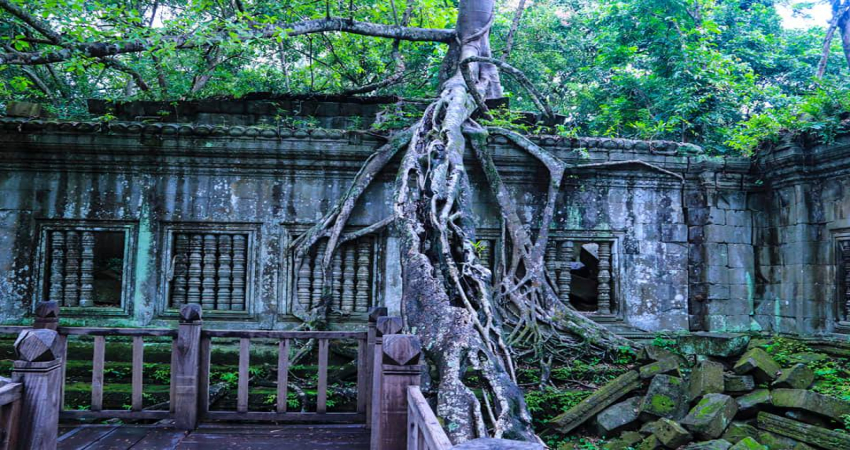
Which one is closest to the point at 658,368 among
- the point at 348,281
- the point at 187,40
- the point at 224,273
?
the point at 348,281

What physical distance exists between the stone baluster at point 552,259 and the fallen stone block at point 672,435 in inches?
95.5

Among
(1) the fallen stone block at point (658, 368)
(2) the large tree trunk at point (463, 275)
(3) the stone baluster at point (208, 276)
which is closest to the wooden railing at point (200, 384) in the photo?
(2) the large tree trunk at point (463, 275)

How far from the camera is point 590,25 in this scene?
12.0 m

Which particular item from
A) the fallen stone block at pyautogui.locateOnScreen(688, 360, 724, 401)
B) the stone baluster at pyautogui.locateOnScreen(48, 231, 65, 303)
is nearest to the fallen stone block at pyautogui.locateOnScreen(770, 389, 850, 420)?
the fallen stone block at pyautogui.locateOnScreen(688, 360, 724, 401)

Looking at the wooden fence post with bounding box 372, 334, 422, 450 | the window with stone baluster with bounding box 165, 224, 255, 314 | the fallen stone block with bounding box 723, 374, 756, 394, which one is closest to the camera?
the wooden fence post with bounding box 372, 334, 422, 450

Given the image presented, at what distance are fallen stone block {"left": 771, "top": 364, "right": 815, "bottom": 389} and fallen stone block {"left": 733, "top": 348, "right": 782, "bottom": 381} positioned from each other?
0.11 meters

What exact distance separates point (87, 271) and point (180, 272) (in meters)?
1.02

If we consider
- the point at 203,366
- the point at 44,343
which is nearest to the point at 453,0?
the point at 203,366

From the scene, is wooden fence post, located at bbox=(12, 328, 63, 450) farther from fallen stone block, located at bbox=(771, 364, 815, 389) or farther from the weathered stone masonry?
fallen stone block, located at bbox=(771, 364, 815, 389)

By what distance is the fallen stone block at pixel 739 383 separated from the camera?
4637mm

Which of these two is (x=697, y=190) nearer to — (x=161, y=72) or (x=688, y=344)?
(x=688, y=344)

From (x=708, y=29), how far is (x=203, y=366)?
29.9 feet

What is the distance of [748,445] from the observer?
3834 millimetres

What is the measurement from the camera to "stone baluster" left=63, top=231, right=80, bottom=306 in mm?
6383
